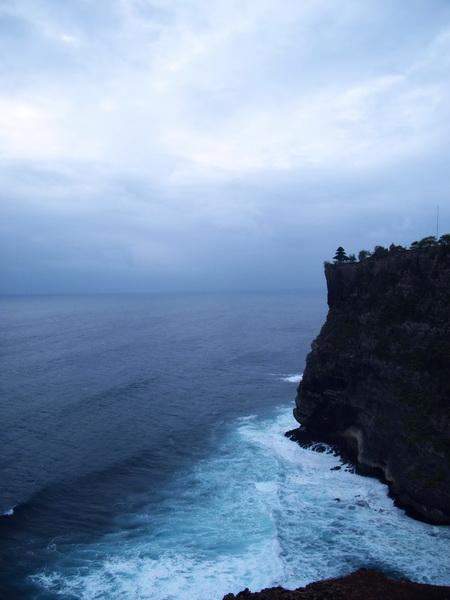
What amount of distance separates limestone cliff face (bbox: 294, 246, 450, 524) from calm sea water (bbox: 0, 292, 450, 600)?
3016 mm

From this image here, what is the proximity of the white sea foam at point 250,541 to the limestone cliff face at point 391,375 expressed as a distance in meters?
3.29

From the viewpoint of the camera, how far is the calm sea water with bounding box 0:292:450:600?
28344 millimetres

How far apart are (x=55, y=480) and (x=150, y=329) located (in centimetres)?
10815

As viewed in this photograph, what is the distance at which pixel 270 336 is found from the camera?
435 feet

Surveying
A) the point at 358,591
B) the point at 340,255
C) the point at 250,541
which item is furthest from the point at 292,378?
the point at 358,591

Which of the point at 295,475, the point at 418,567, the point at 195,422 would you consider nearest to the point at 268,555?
the point at 418,567

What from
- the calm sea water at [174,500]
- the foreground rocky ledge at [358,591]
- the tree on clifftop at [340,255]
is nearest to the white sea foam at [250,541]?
the calm sea water at [174,500]

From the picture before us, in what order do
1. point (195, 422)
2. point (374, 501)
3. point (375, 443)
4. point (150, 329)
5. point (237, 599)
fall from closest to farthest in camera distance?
1. point (237, 599)
2. point (374, 501)
3. point (375, 443)
4. point (195, 422)
5. point (150, 329)

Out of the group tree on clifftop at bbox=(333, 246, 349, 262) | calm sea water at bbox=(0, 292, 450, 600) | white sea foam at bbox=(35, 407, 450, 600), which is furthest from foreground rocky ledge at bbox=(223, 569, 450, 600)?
tree on clifftop at bbox=(333, 246, 349, 262)

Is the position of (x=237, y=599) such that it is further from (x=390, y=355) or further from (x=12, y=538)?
(x=390, y=355)

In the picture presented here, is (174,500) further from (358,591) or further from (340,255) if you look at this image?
(340,255)

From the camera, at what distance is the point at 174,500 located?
125 ft

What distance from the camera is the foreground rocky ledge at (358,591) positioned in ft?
76.0

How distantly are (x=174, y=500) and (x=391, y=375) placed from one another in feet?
75.2
